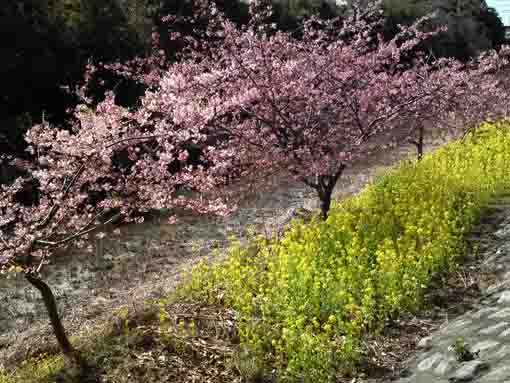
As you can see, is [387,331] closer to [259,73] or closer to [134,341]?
[134,341]

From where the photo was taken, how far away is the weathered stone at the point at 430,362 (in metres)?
4.74

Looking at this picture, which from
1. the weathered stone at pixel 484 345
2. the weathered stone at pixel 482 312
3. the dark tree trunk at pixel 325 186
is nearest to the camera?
the weathered stone at pixel 484 345

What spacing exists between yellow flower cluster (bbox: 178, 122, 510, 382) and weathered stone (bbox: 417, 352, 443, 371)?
70 centimetres

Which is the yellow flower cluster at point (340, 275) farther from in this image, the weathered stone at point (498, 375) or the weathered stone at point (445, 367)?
the weathered stone at point (498, 375)

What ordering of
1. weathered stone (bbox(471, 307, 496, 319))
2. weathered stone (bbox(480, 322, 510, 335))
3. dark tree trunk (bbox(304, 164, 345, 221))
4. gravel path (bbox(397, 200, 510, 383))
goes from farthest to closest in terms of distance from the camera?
dark tree trunk (bbox(304, 164, 345, 221)) → weathered stone (bbox(471, 307, 496, 319)) → weathered stone (bbox(480, 322, 510, 335)) → gravel path (bbox(397, 200, 510, 383))

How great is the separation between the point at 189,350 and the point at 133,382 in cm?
74

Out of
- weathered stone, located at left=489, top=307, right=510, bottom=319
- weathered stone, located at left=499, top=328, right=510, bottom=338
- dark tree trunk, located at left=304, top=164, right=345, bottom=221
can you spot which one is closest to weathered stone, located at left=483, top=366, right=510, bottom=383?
weathered stone, located at left=499, top=328, right=510, bottom=338

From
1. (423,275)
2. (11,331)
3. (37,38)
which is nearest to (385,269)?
(423,275)

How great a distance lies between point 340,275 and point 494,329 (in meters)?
2.06

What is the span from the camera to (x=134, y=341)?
580cm

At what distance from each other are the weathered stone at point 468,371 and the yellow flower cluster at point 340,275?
1.13 m

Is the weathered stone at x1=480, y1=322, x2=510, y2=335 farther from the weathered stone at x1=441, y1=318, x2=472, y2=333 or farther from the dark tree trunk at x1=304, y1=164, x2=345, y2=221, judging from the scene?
the dark tree trunk at x1=304, y1=164, x2=345, y2=221

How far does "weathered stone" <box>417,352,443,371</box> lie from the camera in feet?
15.6

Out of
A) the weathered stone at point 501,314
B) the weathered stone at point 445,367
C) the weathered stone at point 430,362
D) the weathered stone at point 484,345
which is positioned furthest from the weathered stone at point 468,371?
the weathered stone at point 501,314
